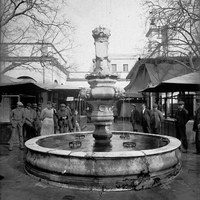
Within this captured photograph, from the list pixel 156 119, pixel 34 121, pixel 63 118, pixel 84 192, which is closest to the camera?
pixel 84 192

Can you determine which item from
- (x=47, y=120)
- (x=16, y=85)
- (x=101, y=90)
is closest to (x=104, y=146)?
(x=101, y=90)

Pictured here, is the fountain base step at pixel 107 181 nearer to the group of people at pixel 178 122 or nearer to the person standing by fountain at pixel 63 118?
the group of people at pixel 178 122

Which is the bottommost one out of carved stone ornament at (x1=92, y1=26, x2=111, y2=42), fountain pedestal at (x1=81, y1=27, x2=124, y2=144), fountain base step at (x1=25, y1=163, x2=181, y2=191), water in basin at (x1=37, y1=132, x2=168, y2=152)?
fountain base step at (x1=25, y1=163, x2=181, y2=191)

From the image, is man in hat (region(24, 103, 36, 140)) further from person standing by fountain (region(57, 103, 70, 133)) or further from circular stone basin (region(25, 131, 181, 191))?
circular stone basin (region(25, 131, 181, 191))

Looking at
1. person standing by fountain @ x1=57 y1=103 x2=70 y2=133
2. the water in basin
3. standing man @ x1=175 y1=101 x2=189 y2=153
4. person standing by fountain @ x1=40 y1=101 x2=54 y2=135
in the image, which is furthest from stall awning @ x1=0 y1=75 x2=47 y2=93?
standing man @ x1=175 y1=101 x2=189 y2=153

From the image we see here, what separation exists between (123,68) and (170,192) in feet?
146

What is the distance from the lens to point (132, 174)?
455 cm

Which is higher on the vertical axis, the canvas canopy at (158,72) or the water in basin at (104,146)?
the canvas canopy at (158,72)

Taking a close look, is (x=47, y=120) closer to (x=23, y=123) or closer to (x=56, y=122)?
(x=23, y=123)

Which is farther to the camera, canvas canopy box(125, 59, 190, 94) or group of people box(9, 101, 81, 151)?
canvas canopy box(125, 59, 190, 94)

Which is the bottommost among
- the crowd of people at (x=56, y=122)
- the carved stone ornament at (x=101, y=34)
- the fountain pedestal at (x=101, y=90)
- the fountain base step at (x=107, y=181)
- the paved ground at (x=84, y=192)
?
the paved ground at (x=84, y=192)

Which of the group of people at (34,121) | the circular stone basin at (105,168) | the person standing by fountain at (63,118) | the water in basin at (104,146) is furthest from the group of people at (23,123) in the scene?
the circular stone basin at (105,168)

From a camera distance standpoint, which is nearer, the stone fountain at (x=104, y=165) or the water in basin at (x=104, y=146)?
the stone fountain at (x=104, y=165)

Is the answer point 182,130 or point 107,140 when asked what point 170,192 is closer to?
point 107,140
